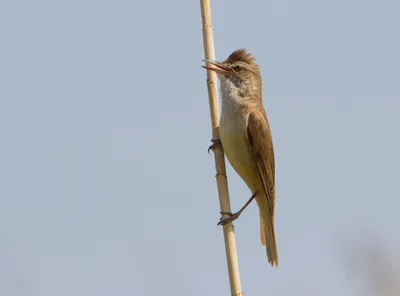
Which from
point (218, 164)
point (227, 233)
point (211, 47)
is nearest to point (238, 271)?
point (227, 233)

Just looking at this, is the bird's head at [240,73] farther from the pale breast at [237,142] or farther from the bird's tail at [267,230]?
the bird's tail at [267,230]

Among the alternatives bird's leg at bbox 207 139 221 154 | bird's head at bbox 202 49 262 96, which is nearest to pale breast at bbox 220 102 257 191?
bird's leg at bbox 207 139 221 154

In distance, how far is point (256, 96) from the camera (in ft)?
21.4

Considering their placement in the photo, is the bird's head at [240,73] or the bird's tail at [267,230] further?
the bird's head at [240,73]

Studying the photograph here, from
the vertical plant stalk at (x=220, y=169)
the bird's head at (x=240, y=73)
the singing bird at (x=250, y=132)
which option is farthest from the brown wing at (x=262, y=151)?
the vertical plant stalk at (x=220, y=169)

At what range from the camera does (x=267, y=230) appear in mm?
6309

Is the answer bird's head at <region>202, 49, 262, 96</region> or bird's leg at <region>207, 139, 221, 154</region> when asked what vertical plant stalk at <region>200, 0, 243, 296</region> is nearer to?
bird's leg at <region>207, 139, 221, 154</region>

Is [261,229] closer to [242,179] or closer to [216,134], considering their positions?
[242,179]

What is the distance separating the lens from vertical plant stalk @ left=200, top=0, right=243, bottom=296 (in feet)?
14.1

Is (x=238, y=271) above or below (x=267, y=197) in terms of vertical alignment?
below

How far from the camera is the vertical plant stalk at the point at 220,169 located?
430 cm

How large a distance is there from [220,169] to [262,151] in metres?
1.10

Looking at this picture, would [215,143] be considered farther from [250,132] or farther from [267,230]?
[267,230]

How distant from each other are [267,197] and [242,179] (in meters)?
0.26
